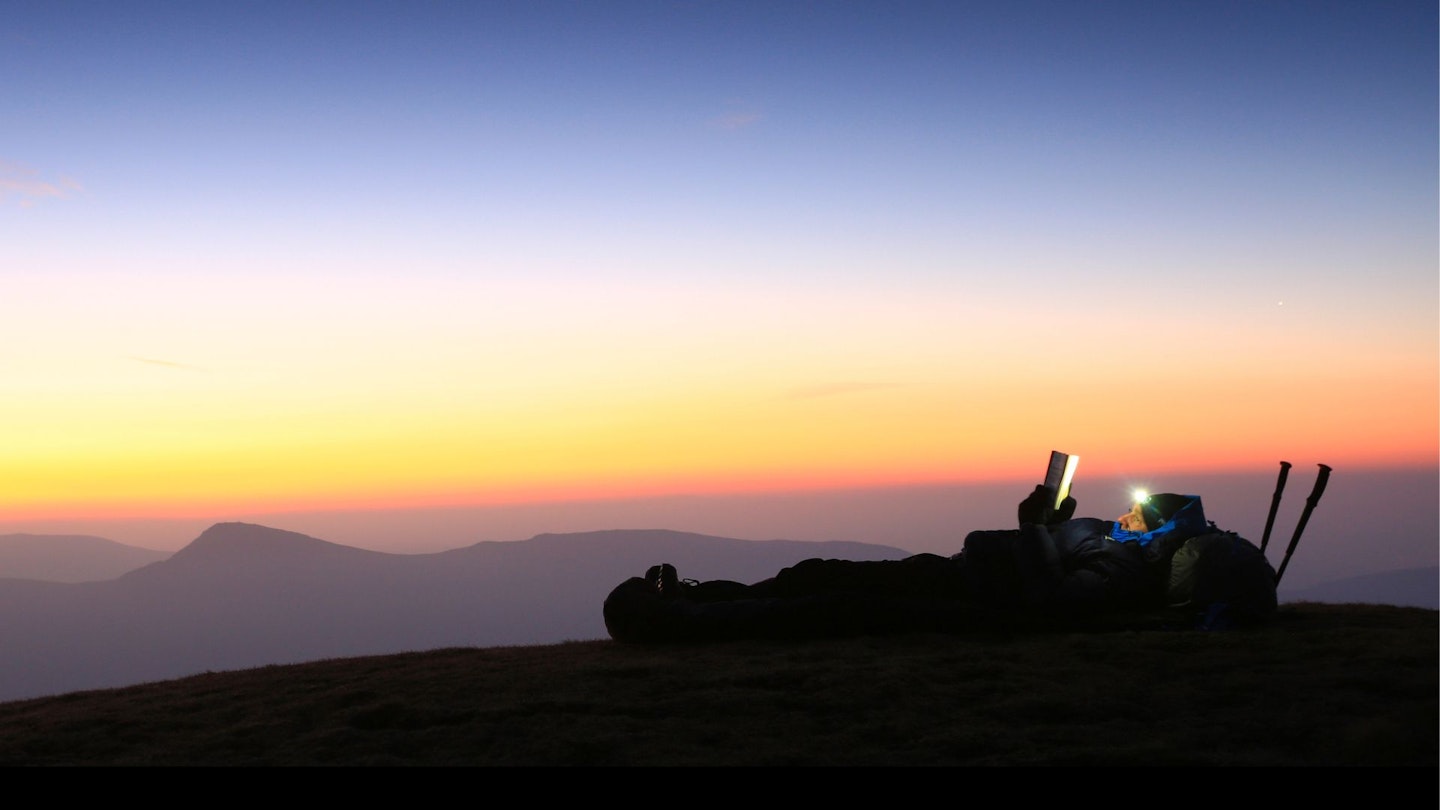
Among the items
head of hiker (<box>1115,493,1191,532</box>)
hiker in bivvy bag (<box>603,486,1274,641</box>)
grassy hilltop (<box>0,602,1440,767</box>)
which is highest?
head of hiker (<box>1115,493,1191,532</box>)

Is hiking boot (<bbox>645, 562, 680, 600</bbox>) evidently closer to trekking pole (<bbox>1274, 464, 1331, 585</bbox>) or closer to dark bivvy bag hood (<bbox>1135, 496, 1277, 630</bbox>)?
dark bivvy bag hood (<bbox>1135, 496, 1277, 630</bbox>)

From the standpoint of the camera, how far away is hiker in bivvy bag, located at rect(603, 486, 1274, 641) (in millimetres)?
11484

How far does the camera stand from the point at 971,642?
1086 cm

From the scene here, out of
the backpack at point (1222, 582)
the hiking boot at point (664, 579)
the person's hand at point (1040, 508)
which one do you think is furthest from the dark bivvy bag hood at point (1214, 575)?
the hiking boot at point (664, 579)

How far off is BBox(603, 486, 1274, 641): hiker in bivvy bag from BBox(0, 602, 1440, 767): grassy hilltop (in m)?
0.48

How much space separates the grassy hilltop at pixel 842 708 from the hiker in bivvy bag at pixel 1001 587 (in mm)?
475

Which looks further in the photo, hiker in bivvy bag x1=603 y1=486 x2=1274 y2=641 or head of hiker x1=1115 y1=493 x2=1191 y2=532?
head of hiker x1=1115 y1=493 x2=1191 y2=532

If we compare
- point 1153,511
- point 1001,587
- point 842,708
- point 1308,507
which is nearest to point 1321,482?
point 1308,507

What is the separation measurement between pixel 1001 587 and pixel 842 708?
427cm

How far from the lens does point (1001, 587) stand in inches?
469

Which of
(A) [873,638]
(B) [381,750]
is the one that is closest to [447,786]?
(B) [381,750]

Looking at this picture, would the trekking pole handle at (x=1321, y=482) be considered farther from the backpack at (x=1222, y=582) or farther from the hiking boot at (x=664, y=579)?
the hiking boot at (x=664, y=579)

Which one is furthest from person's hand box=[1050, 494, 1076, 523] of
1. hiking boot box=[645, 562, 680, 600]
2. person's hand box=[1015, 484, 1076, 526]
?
hiking boot box=[645, 562, 680, 600]

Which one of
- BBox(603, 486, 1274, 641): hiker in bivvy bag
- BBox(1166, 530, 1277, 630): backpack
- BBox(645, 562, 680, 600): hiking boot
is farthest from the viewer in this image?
BBox(645, 562, 680, 600): hiking boot
